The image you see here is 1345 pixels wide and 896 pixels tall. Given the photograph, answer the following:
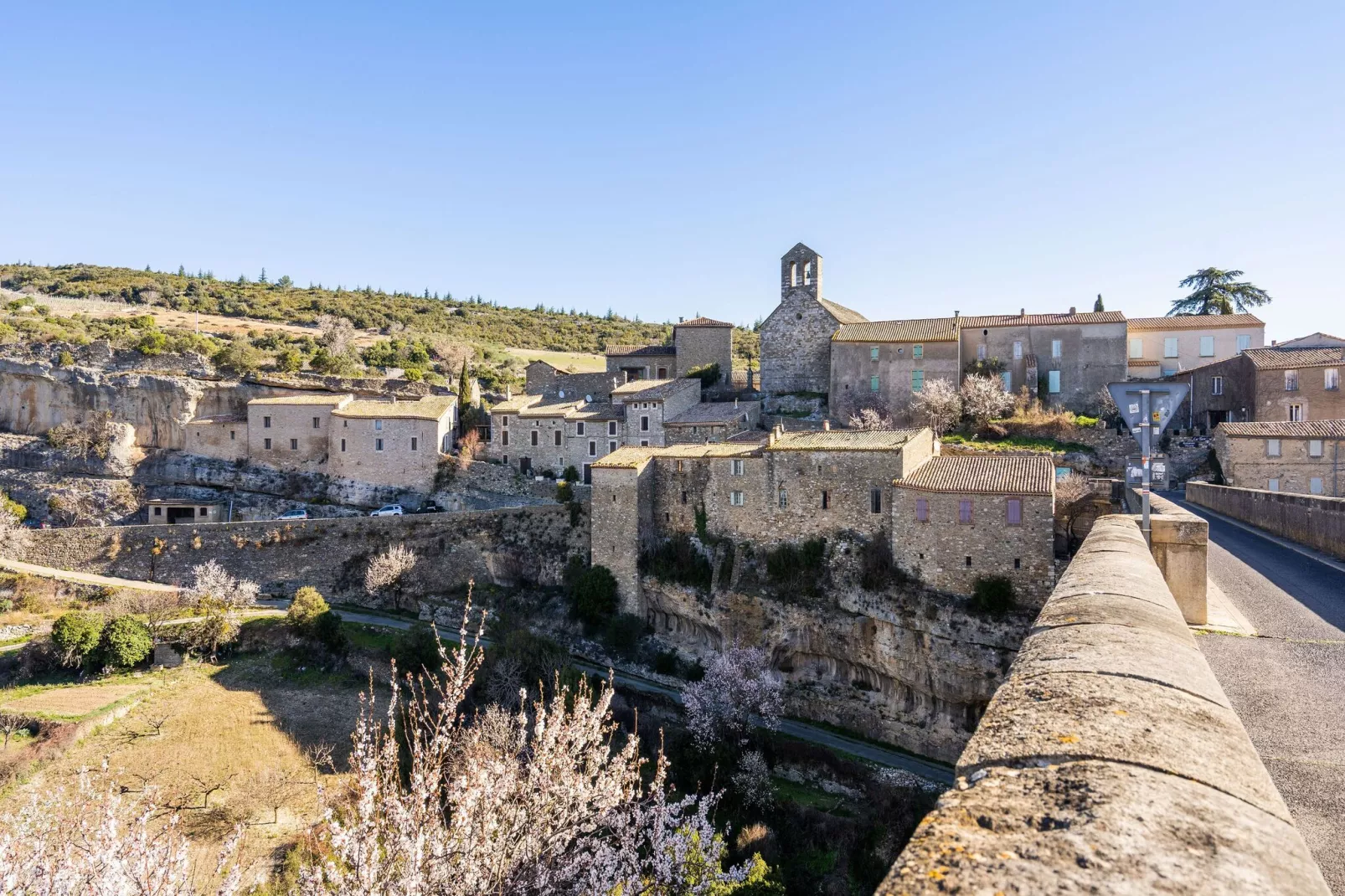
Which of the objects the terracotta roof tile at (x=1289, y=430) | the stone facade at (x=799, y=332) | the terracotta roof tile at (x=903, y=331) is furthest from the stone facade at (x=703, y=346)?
the terracotta roof tile at (x=1289, y=430)

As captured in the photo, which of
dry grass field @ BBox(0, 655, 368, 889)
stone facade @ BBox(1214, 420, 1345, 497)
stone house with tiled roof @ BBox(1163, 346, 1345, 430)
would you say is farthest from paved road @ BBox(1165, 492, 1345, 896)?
stone house with tiled roof @ BBox(1163, 346, 1345, 430)

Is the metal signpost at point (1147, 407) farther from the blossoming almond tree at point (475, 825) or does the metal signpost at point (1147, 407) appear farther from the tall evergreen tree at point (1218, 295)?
the tall evergreen tree at point (1218, 295)

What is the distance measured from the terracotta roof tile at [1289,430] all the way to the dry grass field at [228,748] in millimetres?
32479

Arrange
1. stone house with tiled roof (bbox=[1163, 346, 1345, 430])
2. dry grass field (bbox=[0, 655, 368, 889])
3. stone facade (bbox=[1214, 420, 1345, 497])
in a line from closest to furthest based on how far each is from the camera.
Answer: dry grass field (bbox=[0, 655, 368, 889]) < stone facade (bbox=[1214, 420, 1345, 497]) < stone house with tiled roof (bbox=[1163, 346, 1345, 430])

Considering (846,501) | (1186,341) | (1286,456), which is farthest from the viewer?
(1186,341)

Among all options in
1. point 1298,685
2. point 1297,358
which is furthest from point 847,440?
point 1297,358

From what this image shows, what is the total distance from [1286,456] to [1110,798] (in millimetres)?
32160

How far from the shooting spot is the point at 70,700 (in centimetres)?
2567

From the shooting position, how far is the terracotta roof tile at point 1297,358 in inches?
1268

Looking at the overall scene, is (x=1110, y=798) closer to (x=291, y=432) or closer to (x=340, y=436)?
(x=340, y=436)

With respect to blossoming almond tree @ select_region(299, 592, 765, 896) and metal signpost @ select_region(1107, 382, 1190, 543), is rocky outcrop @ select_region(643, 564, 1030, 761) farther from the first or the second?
blossoming almond tree @ select_region(299, 592, 765, 896)

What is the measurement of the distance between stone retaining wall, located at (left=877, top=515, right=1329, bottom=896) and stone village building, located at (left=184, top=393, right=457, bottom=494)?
3660 cm

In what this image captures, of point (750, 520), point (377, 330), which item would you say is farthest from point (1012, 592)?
point (377, 330)

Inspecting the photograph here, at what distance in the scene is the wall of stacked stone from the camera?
109 ft
